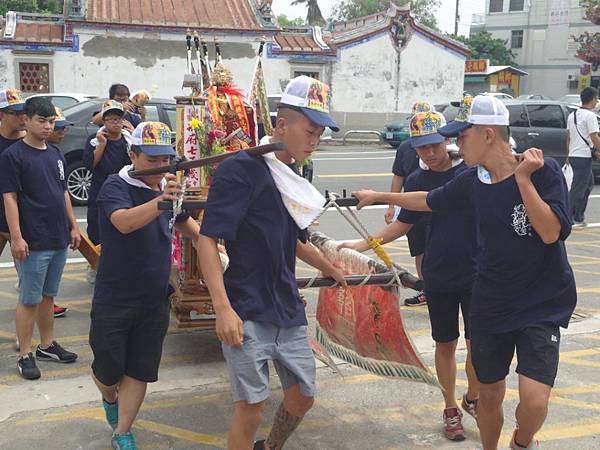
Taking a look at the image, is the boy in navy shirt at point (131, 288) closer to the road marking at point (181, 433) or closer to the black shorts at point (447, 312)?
the road marking at point (181, 433)

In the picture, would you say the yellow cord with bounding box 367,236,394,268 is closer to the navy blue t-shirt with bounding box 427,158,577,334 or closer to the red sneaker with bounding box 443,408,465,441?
the navy blue t-shirt with bounding box 427,158,577,334

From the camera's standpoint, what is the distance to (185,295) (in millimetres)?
5082

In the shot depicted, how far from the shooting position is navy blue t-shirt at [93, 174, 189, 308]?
3598mm

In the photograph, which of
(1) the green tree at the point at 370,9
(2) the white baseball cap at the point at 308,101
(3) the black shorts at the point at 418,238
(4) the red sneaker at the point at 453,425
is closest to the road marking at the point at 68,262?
(3) the black shorts at the point at 418,238

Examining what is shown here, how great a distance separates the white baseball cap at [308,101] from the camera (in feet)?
9.87

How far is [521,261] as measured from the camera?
321cm

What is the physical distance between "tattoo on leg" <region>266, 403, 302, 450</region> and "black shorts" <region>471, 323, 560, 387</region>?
3.02 feet

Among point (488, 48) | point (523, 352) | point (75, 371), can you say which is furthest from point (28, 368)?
point (488, 48)

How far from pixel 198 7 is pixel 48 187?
20711 mm

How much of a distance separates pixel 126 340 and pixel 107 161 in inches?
119

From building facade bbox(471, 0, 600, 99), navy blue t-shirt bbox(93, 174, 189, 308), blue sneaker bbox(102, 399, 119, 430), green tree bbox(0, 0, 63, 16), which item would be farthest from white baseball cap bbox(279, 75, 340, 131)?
building facade bbox(471, 0, 600, 99)

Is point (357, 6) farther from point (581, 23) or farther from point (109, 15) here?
point (109, 15)

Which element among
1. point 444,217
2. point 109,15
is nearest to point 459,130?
point 444,217

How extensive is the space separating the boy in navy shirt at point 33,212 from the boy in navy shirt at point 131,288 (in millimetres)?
1235
